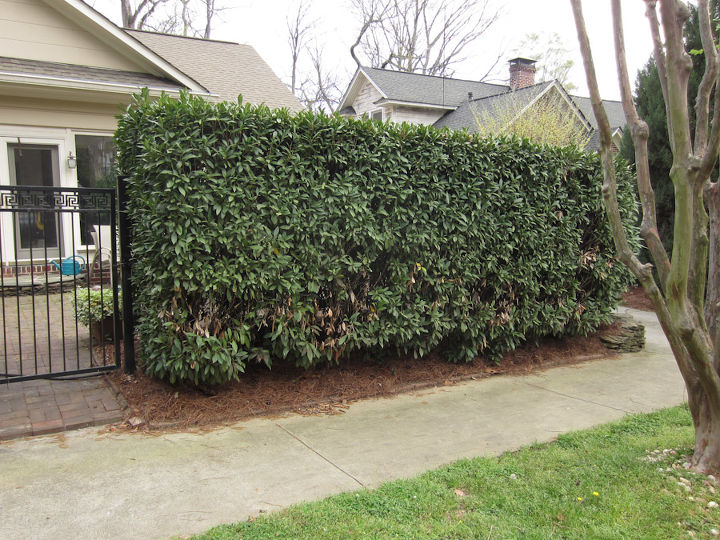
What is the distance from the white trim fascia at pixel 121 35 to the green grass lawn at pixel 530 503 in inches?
341

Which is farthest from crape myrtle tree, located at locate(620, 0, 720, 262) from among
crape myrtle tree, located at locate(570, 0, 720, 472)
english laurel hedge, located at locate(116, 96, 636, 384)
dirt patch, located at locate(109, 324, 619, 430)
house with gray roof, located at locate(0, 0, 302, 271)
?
house with gray roof, located at locate(0, 0, 302, 271)

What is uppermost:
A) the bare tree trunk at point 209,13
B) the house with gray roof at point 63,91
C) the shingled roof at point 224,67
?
the bare tree trunk at point 209,13

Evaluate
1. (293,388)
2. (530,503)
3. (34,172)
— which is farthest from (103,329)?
(34,172)

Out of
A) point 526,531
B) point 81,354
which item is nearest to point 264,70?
point 81,354

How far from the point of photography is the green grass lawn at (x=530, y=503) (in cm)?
288

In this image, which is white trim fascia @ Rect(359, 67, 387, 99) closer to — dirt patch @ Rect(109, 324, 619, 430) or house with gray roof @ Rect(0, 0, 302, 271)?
house with gray roof @ Rect(0, 0, 302, 271)

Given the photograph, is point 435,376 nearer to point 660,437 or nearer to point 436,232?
point 436,232

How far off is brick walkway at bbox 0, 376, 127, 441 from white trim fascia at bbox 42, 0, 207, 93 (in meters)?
6.50

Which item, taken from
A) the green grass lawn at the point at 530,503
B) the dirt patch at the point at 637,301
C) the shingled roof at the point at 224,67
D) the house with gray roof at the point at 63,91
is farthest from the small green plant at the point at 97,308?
the dirt patch at the point at 637,301

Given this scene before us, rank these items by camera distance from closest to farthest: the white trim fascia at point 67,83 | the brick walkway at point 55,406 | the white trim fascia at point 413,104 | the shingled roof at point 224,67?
1. the brick walkway at point 55,406
2. the white trim fascia at point 67,83
3. the shingled roof at point 224,67
4. the white trim fascia at point 413,104

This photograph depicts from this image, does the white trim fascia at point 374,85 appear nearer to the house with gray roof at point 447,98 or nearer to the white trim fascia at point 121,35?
the house with gray roof at point 447,98

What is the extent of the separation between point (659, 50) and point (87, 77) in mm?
8738

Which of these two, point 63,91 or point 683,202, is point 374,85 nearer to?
point 63,91

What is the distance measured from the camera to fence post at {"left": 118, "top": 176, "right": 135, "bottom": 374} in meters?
5.05
